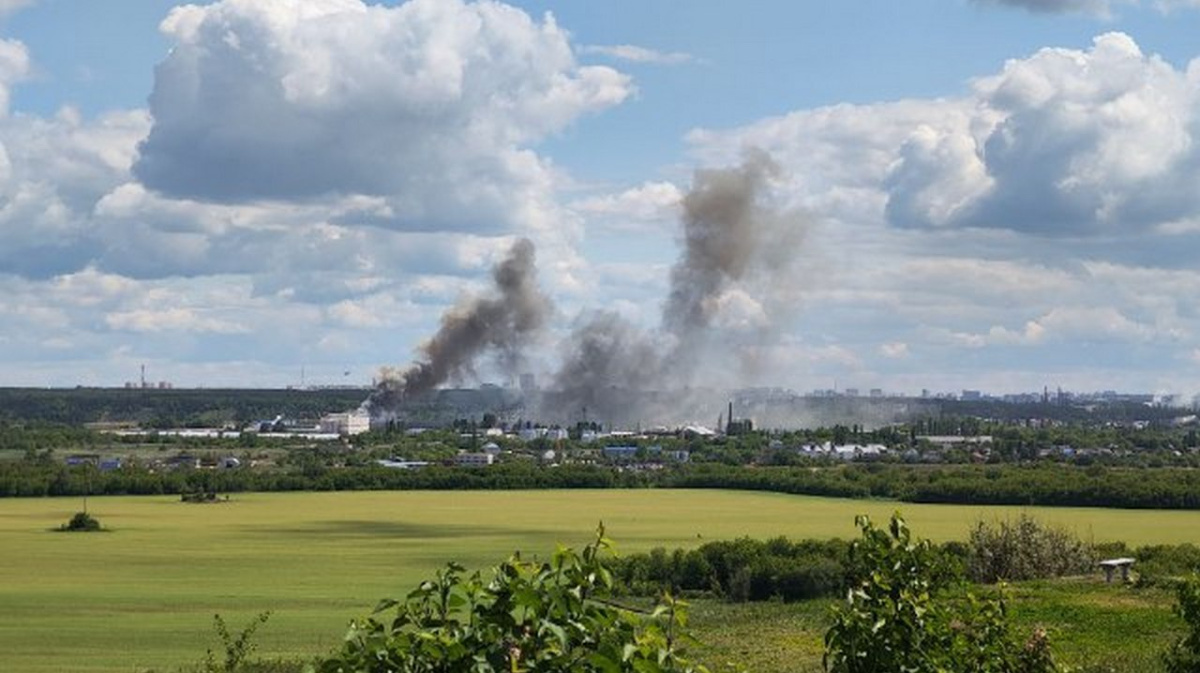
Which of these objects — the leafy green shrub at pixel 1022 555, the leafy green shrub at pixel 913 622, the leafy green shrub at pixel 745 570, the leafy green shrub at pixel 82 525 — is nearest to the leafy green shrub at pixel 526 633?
the leafy green shrub at pixel 913 622

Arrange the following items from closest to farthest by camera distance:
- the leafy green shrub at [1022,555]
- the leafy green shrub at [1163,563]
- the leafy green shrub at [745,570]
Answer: the leafy green shrub at [1163,563], the leafy green shrub at [1022,555], the leafy green shrub at [745,570]

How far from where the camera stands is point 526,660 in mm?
7980

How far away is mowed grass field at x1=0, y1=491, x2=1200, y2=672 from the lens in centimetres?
6091

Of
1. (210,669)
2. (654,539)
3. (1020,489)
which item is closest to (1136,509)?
(1020,489)

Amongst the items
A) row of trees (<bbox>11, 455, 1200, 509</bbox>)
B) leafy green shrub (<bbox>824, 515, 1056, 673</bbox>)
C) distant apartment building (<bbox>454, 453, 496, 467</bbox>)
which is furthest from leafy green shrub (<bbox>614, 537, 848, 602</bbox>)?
distant apartment building (<bbox>454, 453, 496, 467</bbox>)

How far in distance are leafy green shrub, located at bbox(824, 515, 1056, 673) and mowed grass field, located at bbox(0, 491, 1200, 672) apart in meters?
42.0

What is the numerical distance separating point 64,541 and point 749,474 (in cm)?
8025

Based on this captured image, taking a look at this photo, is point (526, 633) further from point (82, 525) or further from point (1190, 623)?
point (82, 525)

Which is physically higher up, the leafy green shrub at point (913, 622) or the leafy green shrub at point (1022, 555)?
the leafy green shrub at point (913, 622)

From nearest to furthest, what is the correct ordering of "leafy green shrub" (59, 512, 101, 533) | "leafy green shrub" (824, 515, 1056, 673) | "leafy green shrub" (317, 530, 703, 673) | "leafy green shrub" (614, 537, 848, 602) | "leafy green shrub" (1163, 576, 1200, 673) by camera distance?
"leafy green shrub" (317, 530, 703, 673) < "leafy green shrub" (824, 515, 1056, 673) < "leafy green shrub" (1163, 576, 1200, 673) < "leafy green shrub" (614, 537, 848, 602) < "leafy green shrub" (59, 512, 101, 533)

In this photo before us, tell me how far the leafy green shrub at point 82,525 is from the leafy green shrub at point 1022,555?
215ft

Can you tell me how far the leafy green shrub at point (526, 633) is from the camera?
313 inches

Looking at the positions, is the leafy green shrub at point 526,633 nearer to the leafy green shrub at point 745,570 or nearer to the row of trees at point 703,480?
the leafy green shrub at point 745,570

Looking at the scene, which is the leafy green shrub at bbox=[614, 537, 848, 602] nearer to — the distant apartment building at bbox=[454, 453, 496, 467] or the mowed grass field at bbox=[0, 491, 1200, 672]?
the mowed grass field at bbox=[0, 491, 1200, 672]
